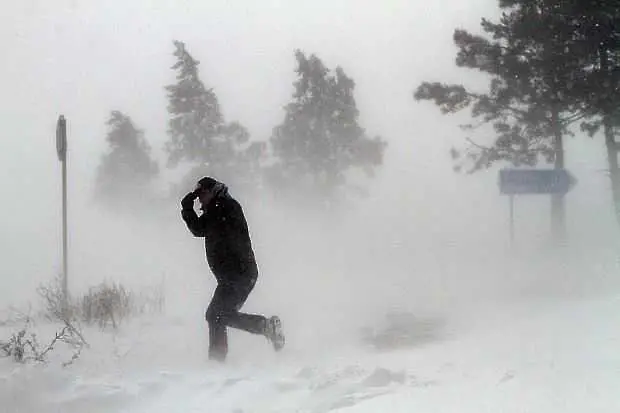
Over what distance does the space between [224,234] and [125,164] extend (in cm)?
4360

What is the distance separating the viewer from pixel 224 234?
6438mm

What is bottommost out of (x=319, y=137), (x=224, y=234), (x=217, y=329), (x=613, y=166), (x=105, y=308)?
(x=217, y=329)

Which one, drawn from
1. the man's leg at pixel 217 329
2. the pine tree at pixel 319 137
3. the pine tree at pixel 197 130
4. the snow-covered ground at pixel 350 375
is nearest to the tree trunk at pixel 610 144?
the snow-covered ground at pixel 350 375

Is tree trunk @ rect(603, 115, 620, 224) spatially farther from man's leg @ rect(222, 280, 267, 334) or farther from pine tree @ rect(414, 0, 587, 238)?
man's leg @ rect(222, 280, 267, 334)

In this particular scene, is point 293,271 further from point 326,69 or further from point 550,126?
point 326,69

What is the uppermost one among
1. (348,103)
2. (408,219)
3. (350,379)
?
(348,103)

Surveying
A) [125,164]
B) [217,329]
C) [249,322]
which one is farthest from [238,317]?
[125,164]

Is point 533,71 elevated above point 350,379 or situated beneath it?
elevated above

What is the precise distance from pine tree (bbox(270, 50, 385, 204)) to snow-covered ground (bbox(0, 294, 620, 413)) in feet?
106

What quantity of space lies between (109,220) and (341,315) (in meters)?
42.5

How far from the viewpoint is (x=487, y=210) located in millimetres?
48312

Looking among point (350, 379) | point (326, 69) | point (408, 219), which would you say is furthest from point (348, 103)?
point (350, 379)

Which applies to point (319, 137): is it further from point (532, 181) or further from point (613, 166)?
point (532, 181)

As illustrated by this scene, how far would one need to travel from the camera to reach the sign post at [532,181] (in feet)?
53.8
